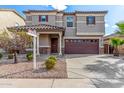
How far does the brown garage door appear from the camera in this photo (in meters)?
25.1

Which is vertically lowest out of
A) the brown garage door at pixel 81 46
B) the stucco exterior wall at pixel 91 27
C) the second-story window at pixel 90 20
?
the brown garage door at pixel 81 46

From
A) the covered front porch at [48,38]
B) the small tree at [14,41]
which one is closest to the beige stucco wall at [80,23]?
the covered front porch at [48,38]

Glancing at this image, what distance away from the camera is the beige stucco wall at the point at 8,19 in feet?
82.1

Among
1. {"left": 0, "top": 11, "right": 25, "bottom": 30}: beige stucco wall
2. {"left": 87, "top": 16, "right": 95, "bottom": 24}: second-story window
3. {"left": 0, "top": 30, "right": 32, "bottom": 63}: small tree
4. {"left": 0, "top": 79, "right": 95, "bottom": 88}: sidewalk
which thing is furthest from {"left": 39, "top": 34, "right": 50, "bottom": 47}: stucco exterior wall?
{"left": 0, "top": 79, "right": 95, "bottom": 88}: sidewalk

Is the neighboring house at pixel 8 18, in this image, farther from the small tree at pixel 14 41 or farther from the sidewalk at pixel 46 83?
the sidewalk at pixel 46 83

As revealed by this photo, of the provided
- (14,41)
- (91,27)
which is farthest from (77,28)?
(14,41)

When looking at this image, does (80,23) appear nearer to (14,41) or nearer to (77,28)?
(77,28)

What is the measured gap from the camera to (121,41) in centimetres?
2334

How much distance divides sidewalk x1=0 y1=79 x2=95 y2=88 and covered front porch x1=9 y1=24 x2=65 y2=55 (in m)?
11.3

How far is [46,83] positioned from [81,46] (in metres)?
16.4

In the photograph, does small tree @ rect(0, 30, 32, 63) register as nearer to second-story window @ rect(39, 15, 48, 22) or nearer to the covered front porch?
the covered front porch

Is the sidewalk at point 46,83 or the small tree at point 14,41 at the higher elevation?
the small tree at point 14,41
